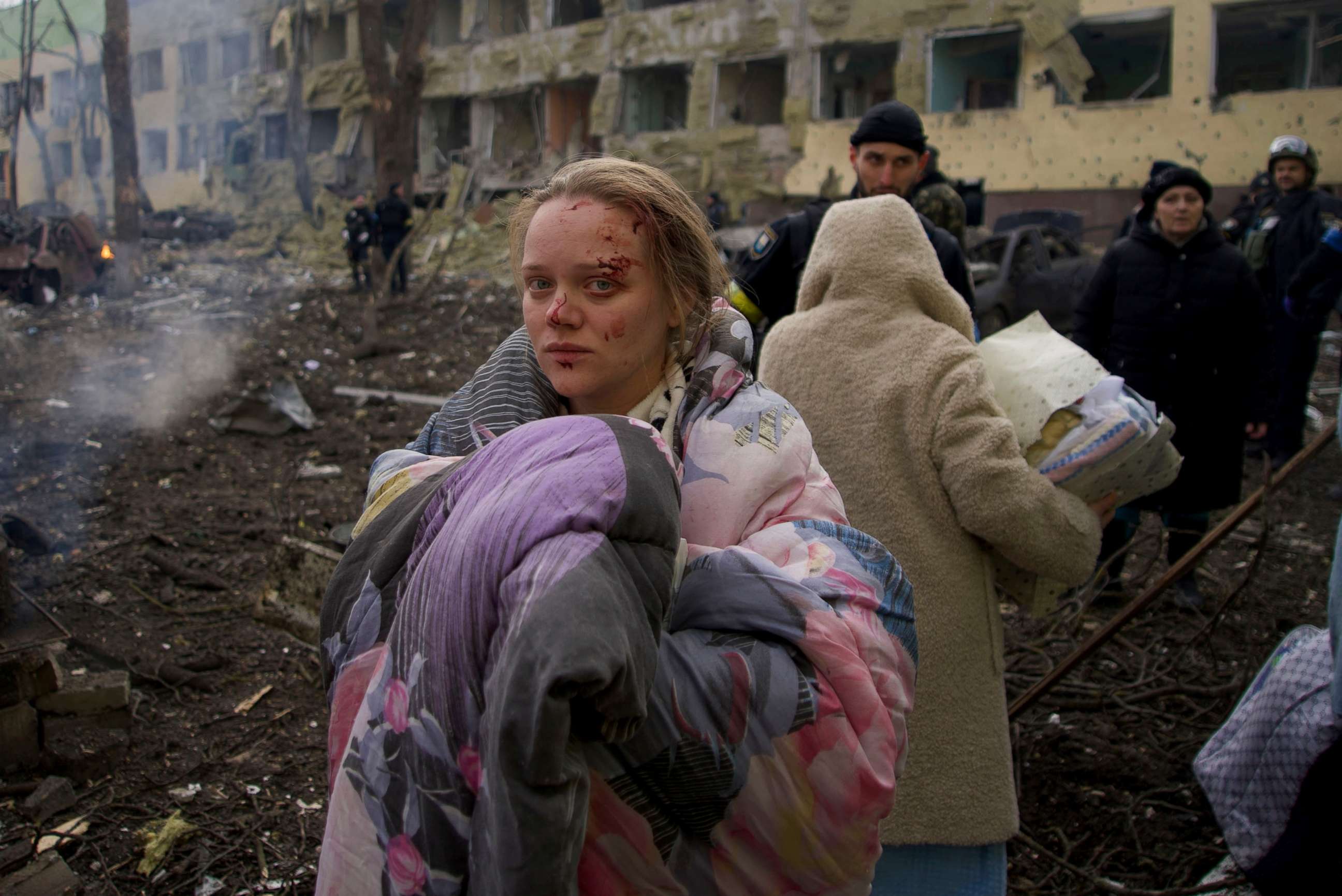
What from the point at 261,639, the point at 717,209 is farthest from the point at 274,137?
the point at 261,639

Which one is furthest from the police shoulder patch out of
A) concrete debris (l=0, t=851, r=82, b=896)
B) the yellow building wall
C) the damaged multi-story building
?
the yellow building wall

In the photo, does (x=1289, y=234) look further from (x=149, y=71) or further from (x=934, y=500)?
(x=149, y=71)

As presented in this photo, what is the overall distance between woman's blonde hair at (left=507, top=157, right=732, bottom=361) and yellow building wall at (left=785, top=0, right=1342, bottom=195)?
20740 millimetres

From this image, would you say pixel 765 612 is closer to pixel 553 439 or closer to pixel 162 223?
pixel 553 439

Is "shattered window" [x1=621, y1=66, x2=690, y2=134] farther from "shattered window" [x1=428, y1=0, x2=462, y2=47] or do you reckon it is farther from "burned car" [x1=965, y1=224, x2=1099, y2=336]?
"burned car" [x1=965, y1=224, x2=1099, y2=336]

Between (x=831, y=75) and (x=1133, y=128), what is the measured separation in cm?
799

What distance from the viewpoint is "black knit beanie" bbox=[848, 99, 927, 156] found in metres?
3.21

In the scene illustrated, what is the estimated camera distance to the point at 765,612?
1.02 m

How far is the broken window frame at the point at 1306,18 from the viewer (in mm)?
19062

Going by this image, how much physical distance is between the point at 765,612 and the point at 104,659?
3.63m

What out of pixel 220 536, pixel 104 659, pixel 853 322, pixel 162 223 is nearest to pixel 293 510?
pixel 220 536

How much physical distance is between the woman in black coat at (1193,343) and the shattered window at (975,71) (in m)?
19.7

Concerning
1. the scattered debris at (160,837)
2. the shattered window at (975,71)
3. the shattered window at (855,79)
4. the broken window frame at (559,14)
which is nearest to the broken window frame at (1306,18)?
the shattered window at (975,71)

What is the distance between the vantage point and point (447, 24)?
32.2 metres
